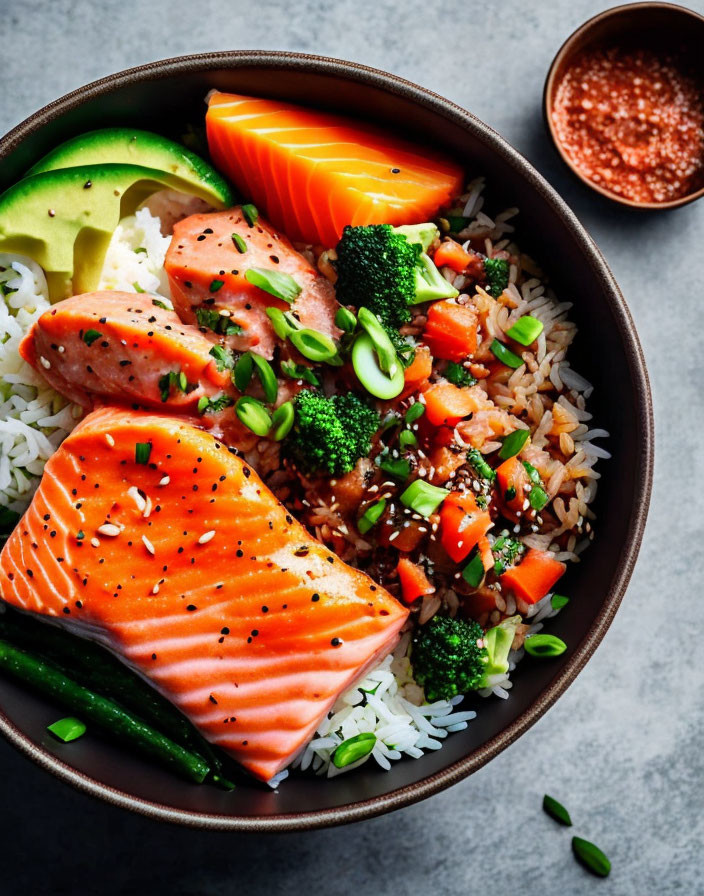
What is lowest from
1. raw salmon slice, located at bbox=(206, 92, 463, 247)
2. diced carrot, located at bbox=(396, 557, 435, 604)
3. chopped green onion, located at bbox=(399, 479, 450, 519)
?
diced carrot, located at bbox=(396, 557, 435, 604)

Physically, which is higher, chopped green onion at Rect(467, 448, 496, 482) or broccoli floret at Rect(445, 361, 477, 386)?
broccoli floret at Rect(445, 361, 477, 386)

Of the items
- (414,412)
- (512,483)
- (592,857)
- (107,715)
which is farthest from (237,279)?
(592,857)

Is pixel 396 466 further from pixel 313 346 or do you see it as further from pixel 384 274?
pixel 384 274

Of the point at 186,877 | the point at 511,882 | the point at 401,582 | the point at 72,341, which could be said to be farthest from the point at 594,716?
the point at 72,341

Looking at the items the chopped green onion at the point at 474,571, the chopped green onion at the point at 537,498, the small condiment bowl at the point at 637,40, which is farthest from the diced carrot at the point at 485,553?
the small condiment bowl at the point at 637,40

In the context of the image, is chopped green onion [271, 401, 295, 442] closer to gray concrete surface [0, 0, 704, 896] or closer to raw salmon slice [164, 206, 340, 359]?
raw salmon slice [164, 206, 340, 359]

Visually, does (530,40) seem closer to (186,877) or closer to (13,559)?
(13,559)

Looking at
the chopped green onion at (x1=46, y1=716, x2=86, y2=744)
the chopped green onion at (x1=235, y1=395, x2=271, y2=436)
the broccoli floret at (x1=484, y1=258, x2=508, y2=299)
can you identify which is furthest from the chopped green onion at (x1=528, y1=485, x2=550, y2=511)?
the chopped green onion at (x1=46, y1=716, x2=86, y2=744)
